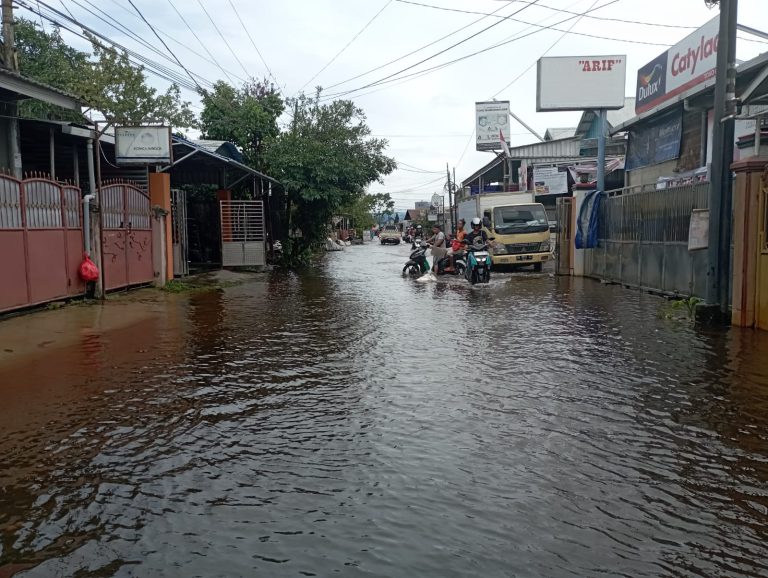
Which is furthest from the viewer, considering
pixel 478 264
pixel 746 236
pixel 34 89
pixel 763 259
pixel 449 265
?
pixel 449 265

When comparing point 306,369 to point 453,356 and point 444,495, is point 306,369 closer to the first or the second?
point 453,356

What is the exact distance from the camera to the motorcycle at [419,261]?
69.6 ft

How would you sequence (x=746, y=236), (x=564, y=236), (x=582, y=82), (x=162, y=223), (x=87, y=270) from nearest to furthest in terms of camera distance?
(x=746, y=236)
(x=87, y=270)
(x=162, y=223)
(x=564, y=236)
(x=582, y=82)

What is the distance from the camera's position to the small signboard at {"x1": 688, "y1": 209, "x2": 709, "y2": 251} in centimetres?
1059

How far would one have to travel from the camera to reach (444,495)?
3.97m

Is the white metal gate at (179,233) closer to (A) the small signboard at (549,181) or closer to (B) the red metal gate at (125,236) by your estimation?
(B) the red metal gate at (125,236)

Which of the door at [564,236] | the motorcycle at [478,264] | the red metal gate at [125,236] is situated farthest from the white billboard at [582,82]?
the red metal gate at [125,236]

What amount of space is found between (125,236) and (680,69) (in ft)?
49.2

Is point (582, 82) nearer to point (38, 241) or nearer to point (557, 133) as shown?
point (557, 133)

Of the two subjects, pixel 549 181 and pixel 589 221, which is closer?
pixel 589 221

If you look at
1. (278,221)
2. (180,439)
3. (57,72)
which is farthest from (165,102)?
(180,439)

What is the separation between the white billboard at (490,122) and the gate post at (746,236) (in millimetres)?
37266

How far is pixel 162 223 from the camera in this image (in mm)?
17047

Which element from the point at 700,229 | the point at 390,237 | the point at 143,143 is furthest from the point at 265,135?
the point at 390,237
